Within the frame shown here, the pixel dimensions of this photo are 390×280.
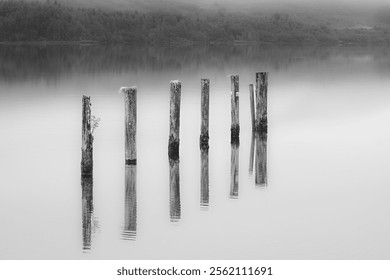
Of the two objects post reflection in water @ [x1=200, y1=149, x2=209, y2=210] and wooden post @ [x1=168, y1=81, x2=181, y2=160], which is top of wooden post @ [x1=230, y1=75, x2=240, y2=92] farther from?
wooden post @ [x1=168, y1=81, x2=181, y2=160]

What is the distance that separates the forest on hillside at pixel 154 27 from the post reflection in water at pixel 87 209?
115 metres

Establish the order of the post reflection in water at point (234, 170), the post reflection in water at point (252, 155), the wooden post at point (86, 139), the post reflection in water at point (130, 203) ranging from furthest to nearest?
the post reflection in water at point (252, 155), the post reflection in water at point (234, 170), the wooden post at point (86, 139), the post reflection in water at point (130, 203)

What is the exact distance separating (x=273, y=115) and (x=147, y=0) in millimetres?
160499

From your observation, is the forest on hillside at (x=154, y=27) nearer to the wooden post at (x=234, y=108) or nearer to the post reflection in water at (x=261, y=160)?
the post reflection in water at (x=261, y=160)

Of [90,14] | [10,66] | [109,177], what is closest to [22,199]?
[109,177]

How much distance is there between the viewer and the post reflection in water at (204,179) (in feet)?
61.0

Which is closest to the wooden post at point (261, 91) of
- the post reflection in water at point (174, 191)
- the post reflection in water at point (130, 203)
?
the post reflection in water at point (174, 191)

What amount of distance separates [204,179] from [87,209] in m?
3.26

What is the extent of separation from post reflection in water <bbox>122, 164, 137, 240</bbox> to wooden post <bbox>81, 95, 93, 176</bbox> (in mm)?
820

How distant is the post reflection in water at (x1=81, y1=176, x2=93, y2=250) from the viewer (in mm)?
16188

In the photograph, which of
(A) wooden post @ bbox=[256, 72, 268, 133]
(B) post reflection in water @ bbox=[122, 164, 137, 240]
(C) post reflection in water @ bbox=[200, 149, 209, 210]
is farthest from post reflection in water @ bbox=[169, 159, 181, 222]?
(A) wooden post @ bbox=[256, 72, 268, 133]

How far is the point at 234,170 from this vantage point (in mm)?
21891

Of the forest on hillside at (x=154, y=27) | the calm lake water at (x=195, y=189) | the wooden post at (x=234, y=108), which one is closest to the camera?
the calm lake water at (x=195, y=189)

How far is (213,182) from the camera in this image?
20453mm
